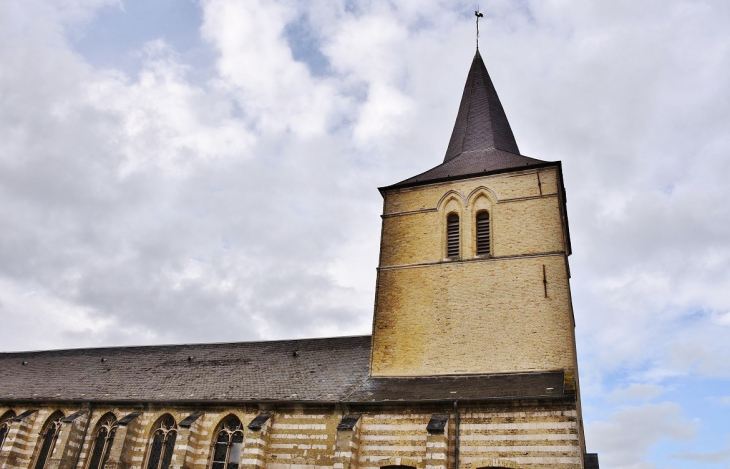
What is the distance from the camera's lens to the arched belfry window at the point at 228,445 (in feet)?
59.7

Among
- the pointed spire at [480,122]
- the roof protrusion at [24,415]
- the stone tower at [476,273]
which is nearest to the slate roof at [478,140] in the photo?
the pointed spire at [480,122]

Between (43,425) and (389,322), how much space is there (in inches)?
551

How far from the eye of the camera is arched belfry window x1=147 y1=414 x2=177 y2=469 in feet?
63.2

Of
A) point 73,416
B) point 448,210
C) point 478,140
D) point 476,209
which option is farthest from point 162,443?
point 478,140

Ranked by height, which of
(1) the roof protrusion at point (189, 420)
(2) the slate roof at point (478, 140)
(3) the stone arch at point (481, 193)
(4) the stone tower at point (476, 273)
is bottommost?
(1) the roof protrusion at point (189, 420)

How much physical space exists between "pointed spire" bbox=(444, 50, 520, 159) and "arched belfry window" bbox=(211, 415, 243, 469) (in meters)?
13.9

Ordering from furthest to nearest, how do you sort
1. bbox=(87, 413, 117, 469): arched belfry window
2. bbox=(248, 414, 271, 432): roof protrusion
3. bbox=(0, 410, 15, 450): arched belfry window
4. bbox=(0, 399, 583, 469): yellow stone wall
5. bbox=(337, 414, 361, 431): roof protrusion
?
1. bbox=(0, 410, 15, 450): arched belfry window
2. bbox=(87, 413, 117, 469): arched belfry window
3. bbox=(248, 414, 271, 432): roof protrusion
4. bbox=(337, 414, 361, 431): roof protrusion
5. bbox=(0, 399, 583, 469): yellow stone wall

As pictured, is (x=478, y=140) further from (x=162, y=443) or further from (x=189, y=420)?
(x=162, y=443)

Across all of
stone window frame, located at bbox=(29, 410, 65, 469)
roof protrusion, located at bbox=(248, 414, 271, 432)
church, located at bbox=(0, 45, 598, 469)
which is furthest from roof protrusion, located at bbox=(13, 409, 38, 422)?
roof protrusion, located at bbox=(248, 414, 271, 432)

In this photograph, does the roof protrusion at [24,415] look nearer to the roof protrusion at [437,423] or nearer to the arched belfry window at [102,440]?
the arched belfry window at [102,440]

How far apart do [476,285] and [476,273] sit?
47 centimetres

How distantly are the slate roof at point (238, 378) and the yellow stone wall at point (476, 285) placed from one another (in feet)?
2.59

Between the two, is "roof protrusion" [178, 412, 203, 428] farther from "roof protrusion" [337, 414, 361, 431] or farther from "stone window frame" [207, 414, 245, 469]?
"roof protrusion" [337, 414, 361, 431]

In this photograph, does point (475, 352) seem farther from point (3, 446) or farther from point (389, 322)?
point (3, 446)
